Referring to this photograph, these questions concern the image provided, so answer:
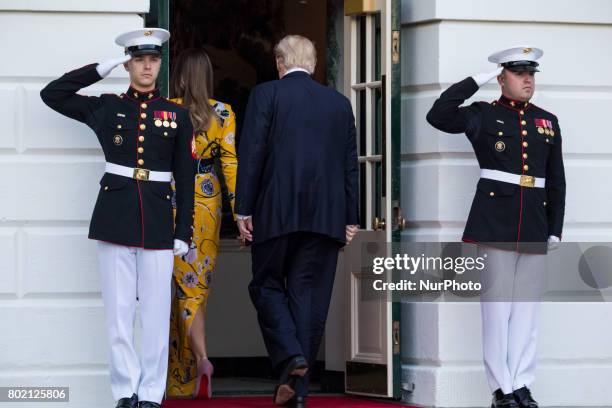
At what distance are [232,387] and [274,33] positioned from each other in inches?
121

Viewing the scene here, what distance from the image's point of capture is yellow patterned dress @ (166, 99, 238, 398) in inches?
354

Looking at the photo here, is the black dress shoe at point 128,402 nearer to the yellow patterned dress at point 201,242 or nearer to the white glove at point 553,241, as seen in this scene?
the yellow patterned dress at point 201,242

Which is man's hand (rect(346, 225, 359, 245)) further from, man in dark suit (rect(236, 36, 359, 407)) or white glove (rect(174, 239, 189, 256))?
white glove (rect(174, 239, 189, 256))

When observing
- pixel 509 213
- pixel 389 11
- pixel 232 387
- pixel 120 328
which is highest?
pixel 389 11

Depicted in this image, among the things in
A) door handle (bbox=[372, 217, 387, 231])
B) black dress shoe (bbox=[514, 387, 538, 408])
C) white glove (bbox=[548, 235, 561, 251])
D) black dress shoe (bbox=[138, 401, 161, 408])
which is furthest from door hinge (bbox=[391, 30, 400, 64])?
black dress shoe (bbox=[138, 401, 161, 408])

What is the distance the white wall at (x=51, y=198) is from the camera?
27.8 feet

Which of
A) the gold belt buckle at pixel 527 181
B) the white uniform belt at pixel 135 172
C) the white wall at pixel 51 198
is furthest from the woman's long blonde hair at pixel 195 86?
the gold belt buckle at pixel 527 181

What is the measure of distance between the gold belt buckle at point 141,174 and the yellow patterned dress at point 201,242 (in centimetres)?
104

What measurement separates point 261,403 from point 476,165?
74.9 inches

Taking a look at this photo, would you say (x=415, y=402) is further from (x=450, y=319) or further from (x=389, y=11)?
(x=389, y=11)

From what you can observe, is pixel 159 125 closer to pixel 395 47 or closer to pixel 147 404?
pixel 147 404

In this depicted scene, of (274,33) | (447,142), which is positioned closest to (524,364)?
(447,142)

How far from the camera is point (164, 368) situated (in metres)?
7.98

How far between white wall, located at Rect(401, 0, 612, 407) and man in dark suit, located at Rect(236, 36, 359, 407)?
31.6 inches
